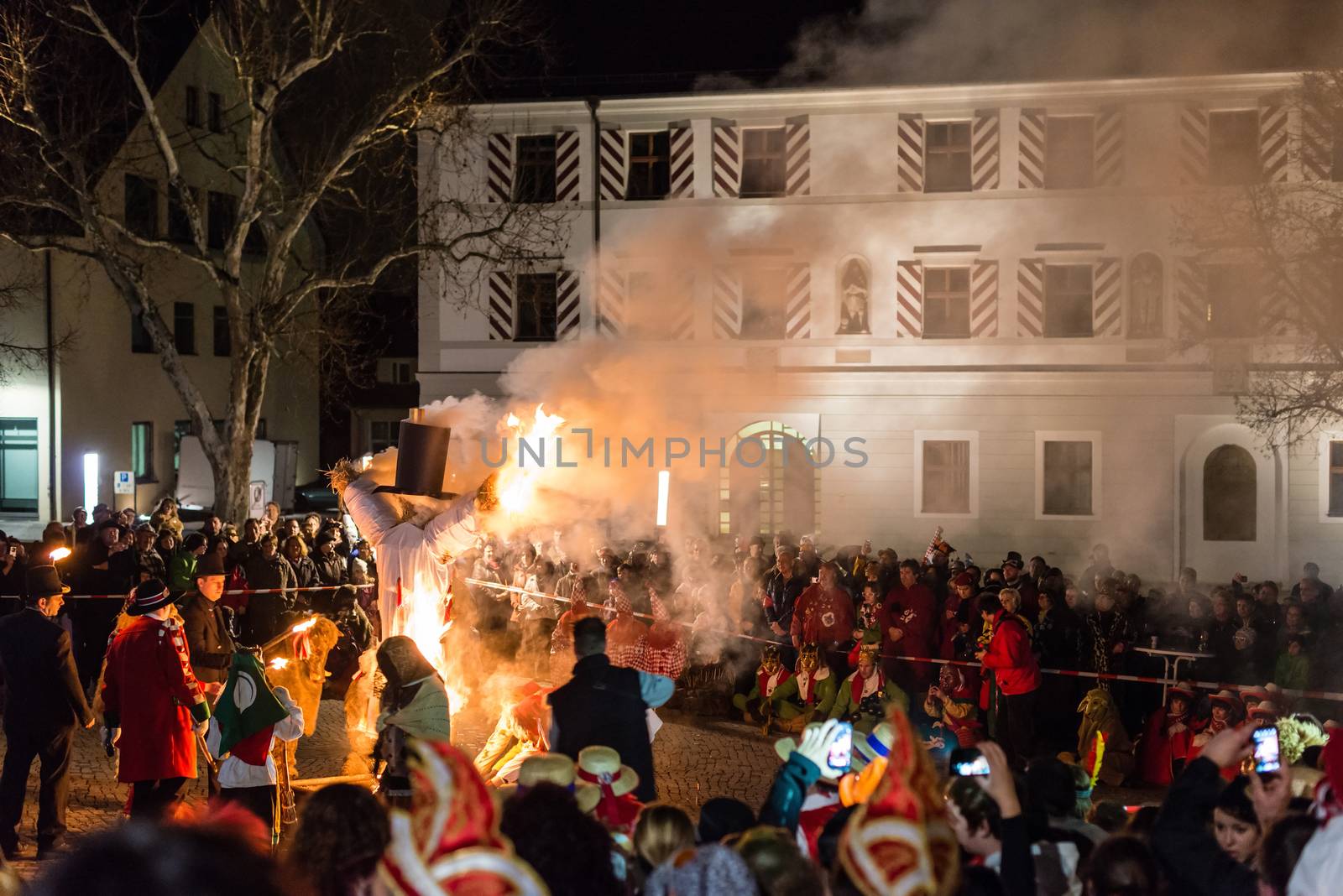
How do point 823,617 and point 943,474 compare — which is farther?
point 943,474

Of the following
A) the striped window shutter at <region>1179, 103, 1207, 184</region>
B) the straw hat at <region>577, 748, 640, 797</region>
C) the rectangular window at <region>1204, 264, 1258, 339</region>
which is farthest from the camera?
the striped window shutter at <region>1179, 103, 1207, 184</region>

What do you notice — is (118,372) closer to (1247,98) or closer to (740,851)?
(1247,98)

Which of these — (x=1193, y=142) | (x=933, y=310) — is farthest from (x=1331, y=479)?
(x=933, y=310)

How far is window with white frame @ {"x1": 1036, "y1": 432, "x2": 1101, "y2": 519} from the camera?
23.0 m

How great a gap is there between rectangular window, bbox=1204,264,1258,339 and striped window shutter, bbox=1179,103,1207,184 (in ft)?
5.25

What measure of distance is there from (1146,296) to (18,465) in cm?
2494

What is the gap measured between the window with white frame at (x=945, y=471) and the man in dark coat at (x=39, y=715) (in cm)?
1799

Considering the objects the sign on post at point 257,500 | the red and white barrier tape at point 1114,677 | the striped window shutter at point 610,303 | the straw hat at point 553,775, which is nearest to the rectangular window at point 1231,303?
the striped window shutter at point 610,303

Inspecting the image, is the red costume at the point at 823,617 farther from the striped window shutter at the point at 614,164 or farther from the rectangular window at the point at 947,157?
the striped window shutter at the point at 614,164

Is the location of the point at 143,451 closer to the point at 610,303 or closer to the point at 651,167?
the point at 610,303

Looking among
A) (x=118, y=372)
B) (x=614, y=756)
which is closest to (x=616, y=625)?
(x=614, y=756)

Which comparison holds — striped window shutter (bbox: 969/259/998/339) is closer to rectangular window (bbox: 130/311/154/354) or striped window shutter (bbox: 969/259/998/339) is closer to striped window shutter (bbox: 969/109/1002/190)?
striped window shutter (bbox: 969/109/1002/190)

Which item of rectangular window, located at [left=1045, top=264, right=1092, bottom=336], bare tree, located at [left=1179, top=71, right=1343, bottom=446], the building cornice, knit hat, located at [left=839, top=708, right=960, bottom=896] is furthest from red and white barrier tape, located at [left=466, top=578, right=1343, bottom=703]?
the building cornice

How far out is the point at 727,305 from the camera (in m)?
→ 22.6
